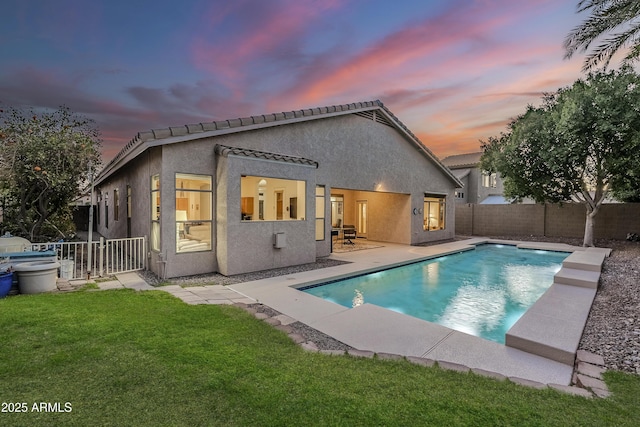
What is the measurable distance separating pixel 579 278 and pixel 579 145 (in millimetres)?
9247

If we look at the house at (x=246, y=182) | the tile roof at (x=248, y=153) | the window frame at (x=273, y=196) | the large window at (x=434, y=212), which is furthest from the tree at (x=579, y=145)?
the tile roof at (x=248, y=153)

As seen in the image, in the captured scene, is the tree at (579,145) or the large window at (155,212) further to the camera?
the tree at (579,145)

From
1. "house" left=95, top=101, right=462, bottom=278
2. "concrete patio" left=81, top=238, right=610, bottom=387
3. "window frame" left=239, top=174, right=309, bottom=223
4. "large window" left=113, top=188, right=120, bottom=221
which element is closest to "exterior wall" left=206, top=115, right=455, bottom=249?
"house" left=95, top=101, right=462, bottom=278

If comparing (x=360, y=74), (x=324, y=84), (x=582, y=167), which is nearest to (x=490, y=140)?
(x=582, y=167)

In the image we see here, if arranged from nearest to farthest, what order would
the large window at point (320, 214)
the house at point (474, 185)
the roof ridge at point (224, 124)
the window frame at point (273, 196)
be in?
the roof ridge at point (224, 124) < the window frame at point (273, 196) < the large window at point (320, 214) < the house at point (474, 185)

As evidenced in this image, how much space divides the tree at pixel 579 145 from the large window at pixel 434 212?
379 centimetres

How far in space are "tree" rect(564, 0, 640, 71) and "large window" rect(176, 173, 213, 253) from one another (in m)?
11.1

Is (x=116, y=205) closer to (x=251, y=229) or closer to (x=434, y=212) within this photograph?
(x=251, y=229)

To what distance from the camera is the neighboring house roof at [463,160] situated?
29328 millimetres

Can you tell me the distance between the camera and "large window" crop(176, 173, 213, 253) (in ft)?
29.5

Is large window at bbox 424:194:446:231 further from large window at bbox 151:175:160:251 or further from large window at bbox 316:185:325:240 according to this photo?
large window at bbox 151:175:160:251

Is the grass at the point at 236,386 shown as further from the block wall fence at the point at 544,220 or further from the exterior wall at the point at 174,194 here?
the block wall fence at the point at 544,220

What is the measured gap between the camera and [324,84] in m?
15.1

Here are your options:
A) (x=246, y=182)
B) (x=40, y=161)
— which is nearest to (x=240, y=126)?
(x=246, y=182)
